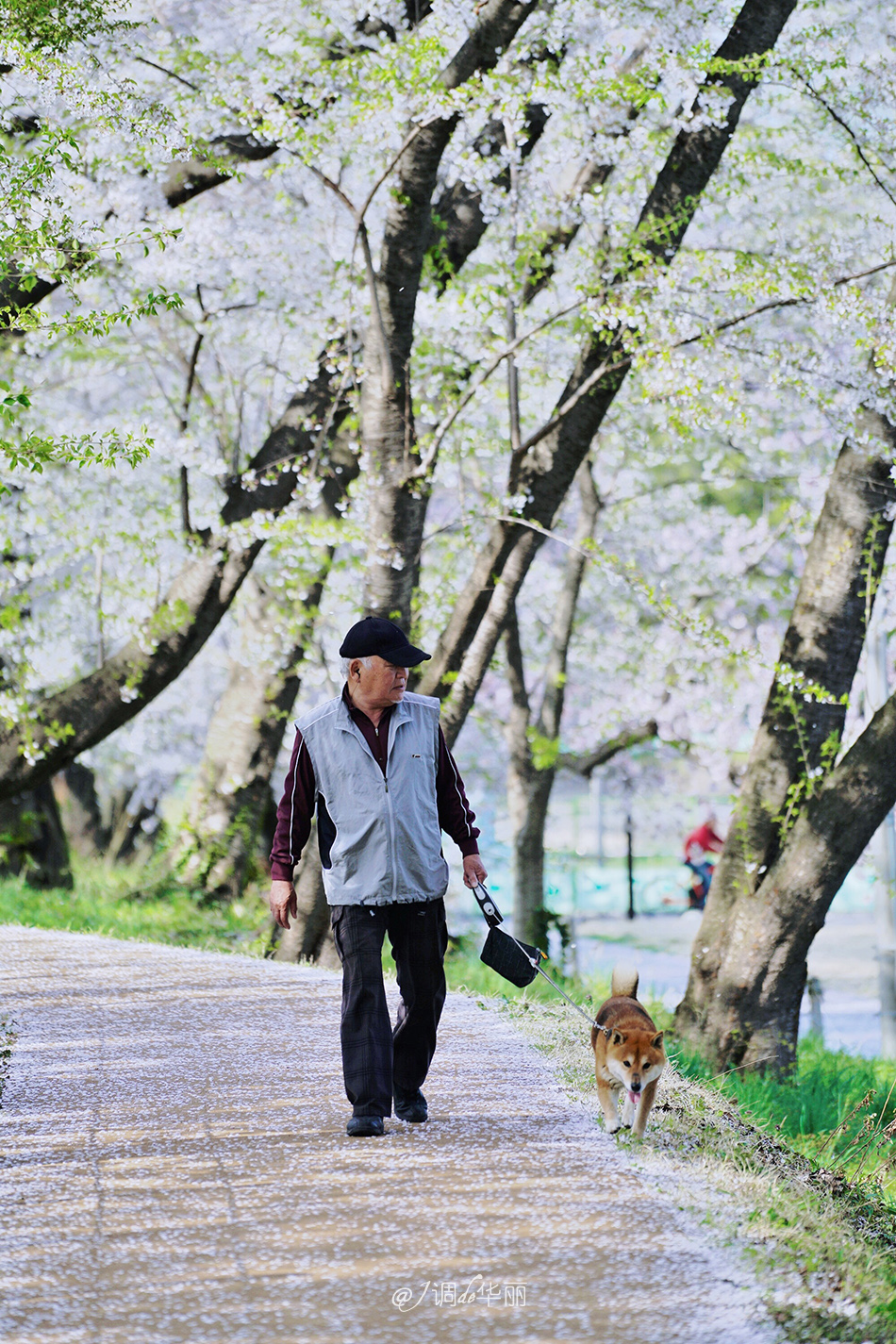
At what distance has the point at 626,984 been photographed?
496 cm

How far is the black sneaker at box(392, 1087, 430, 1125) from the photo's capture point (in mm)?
4711

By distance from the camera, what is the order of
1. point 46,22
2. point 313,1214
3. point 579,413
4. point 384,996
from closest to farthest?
point 313,1214
point 384,996
point 46,22
point 579,413

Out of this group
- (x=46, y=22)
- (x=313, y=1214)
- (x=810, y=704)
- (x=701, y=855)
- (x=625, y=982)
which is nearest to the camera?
(x=313, y=1214)

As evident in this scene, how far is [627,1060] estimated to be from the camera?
14.4 ft

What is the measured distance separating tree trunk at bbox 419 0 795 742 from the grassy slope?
90.6 inches

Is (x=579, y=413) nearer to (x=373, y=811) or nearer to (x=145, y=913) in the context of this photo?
(x=373, y=811)

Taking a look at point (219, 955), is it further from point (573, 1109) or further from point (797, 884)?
point (573, 1109)

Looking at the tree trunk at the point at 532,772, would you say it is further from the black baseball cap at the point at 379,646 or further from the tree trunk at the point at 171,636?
the black baseball cap at the point at 379,646

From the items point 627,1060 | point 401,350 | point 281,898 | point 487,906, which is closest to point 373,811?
point 281,898

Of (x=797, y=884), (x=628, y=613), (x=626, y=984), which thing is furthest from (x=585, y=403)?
(x=628, y=613)

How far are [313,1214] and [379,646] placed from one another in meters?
1.79

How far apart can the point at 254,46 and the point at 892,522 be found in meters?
5.74

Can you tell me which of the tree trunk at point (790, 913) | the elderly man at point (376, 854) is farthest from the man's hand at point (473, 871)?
the tree trunk at point (790, 913)

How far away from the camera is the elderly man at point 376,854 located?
4.54m
